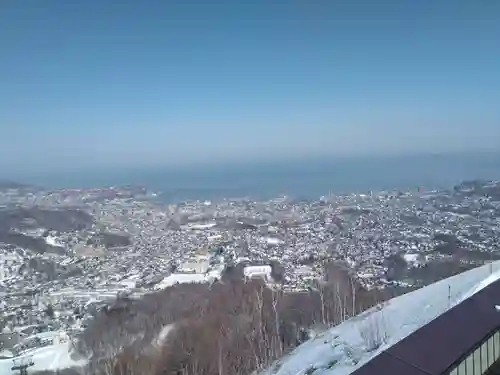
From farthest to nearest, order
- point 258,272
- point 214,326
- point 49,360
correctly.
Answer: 1. point 258,272
2. point 49,360
3. point 214,326

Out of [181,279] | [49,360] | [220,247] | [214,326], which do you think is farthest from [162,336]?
[220,247]

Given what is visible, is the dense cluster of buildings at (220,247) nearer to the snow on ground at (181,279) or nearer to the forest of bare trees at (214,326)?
the snow on ground at (181,279)

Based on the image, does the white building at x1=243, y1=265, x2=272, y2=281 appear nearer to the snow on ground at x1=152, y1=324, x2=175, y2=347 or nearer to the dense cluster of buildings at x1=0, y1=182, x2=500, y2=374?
the dense cluster of buildings at x1=0, y1=182, x2=500, y2=374

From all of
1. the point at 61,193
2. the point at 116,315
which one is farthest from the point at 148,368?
the point at 61,193

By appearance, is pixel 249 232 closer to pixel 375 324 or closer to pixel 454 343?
pixel 375 324

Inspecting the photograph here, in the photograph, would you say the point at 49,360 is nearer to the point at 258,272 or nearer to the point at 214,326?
the point at 214,326
